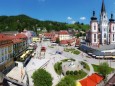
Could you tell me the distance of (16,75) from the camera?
1727 inches

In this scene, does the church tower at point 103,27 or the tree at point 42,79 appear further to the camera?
the church tower at point 103,27

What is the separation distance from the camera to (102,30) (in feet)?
337

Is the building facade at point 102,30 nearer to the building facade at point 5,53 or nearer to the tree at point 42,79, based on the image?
the building facade at point 5,53

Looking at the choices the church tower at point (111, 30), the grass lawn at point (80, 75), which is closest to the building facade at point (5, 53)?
the grass lawn at point (80, 75)

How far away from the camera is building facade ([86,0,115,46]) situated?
330 ft

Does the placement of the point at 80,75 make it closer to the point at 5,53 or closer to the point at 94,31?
the point at 5,53

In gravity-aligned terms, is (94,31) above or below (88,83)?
above

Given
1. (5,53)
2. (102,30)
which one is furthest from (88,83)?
(102,30)

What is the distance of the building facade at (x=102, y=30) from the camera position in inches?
3954

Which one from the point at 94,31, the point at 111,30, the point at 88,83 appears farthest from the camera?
the point at 111,30

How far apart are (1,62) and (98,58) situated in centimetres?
4227

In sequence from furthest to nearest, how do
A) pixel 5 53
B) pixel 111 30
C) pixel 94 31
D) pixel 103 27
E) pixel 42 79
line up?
pixel 111 30 → pixel 103 27 → pixel 94 31 → pixel 5 53 → pixel 42 79

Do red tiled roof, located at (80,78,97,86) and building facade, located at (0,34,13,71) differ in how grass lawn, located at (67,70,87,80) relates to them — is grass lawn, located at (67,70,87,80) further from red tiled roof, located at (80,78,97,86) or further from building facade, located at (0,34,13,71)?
building facade, located at (0,34,13,71)

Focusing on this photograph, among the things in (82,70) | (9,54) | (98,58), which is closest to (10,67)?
(9,54)
